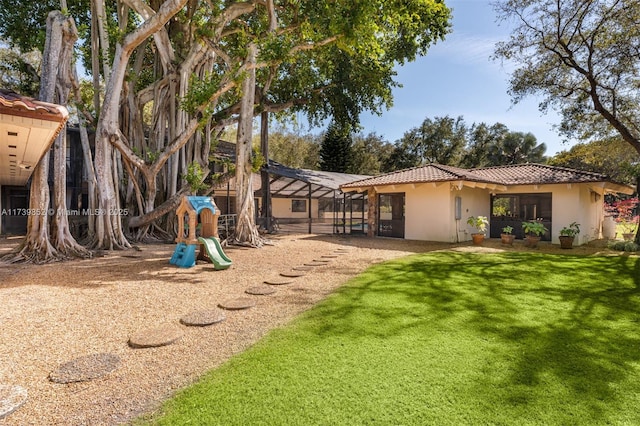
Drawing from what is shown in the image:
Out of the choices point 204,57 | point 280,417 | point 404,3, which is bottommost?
point 280,417

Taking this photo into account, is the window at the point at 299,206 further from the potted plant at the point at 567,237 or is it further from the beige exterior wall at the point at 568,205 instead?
the potted plant at the point at 567,237

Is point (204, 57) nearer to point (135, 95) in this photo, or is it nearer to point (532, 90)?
point (135, 95)

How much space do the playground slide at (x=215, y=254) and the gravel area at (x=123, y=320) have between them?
0.18 metres

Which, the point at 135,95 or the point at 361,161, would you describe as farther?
the point at 361,161

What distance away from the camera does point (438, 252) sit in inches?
409

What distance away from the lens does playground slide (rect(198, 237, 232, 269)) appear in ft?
24.8

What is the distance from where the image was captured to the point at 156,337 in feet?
11.9

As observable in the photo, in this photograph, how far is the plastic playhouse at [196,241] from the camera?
779 centimetres

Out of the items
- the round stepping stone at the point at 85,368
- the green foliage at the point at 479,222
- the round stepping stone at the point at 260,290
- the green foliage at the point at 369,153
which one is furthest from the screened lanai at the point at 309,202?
the round stepping stone at the point at 85,368

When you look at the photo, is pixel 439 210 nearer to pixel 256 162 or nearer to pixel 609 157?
pixel 256 162

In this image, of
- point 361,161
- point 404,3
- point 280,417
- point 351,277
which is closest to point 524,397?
point 280,417

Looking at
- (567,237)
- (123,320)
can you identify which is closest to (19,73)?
(123,320)

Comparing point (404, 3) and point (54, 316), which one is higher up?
point (404, 3)

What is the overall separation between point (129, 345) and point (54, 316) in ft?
5.37
